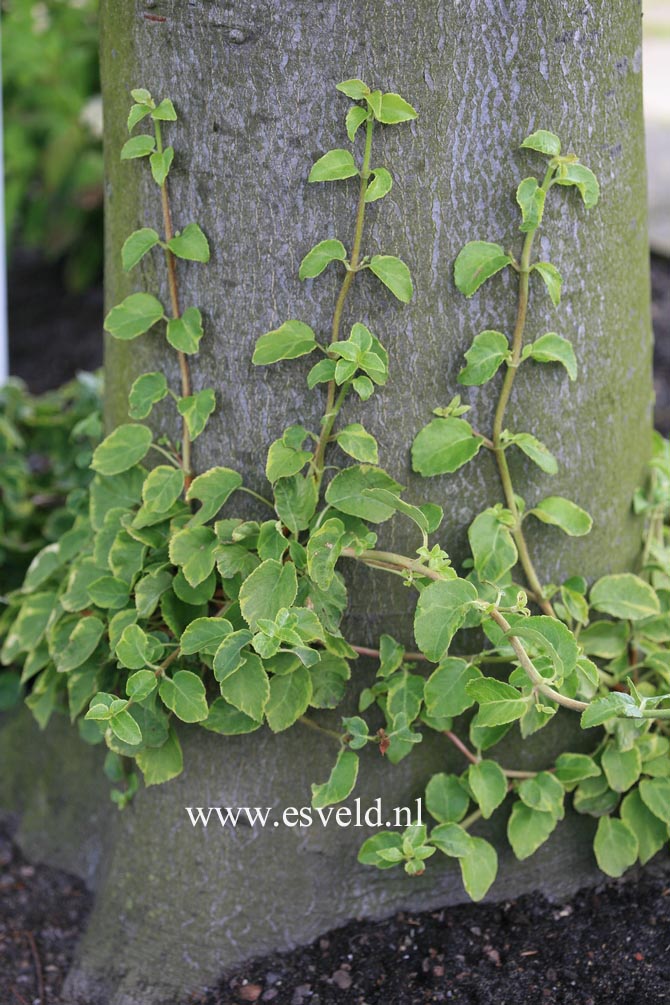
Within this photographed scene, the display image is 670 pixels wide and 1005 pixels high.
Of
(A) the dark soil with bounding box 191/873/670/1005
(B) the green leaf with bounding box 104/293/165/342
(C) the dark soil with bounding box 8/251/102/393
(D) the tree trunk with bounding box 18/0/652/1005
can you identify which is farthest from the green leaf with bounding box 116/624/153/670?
(C) the dark soil with bounding box 8/251/102/393

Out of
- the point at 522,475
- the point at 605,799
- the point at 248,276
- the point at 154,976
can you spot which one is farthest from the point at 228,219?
the point at 154,976

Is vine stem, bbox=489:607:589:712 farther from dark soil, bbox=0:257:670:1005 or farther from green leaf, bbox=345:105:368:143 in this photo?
green leaf, bbox=345:105:368:143

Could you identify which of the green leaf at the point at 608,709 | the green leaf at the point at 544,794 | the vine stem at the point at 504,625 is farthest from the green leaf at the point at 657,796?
the green leaf at the point at 608,709

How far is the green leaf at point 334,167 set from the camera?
138cm

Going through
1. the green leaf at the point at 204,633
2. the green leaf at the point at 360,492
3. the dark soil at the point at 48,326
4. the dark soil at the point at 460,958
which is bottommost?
the dark soil at the point at 48,326

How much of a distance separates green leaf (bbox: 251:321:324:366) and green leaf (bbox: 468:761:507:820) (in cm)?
68

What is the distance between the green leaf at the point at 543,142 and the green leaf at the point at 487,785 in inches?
35.1

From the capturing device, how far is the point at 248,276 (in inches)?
59.1

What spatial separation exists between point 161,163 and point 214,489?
0.47 m

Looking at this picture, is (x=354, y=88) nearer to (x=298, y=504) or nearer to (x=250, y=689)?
(x=298, y=504)

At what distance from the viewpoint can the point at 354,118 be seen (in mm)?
1369

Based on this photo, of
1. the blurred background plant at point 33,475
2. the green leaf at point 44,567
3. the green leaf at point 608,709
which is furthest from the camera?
the blurred background plant at point 33,475

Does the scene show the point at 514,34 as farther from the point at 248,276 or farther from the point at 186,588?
the point at 186,588

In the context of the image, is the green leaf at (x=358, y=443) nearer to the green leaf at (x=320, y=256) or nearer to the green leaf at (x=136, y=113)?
the green leaf at (x=320, y=256)
